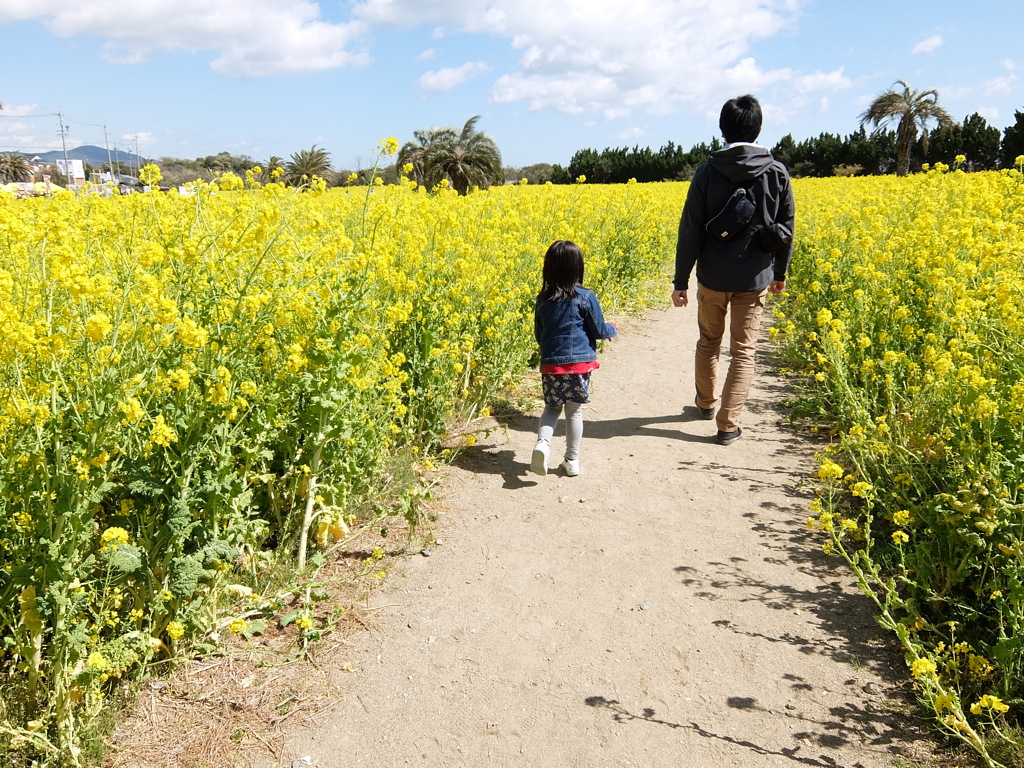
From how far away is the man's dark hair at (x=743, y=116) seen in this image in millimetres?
4191

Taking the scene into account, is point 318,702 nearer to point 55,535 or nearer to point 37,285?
point 55,535

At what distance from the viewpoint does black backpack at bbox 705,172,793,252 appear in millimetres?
4262

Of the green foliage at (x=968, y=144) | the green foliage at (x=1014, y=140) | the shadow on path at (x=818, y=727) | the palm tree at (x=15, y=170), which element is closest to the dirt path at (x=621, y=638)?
the shadow on path at (x=818, y=727)

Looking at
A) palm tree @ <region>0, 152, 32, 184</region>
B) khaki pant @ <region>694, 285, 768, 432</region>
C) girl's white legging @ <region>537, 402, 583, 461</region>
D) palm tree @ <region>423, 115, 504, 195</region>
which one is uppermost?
palm tree @ <region>0, 152, 32, 184</region>

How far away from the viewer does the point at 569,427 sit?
13.7 ft

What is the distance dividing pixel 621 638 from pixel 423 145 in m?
21.3

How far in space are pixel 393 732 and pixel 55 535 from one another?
48.0 inches

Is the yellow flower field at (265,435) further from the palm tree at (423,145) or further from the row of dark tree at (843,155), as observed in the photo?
the row of dark tree at (843,155)

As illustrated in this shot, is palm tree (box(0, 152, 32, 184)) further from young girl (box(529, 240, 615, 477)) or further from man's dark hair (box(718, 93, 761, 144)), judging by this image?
man's dark hair (box(718, 93, 761, 144))

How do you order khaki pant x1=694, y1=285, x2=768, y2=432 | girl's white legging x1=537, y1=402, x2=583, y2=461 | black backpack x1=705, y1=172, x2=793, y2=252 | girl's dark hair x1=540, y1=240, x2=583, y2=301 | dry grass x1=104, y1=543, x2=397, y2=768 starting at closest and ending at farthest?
dry grass x1=104, y1=543, x2=397, y2=768
girl's dark hair x1=540, y1=240, x2=583, y2=301
girl's white legging x1=537, y1=402, x2=583, y2=461
black backpack x1=705, y1=172, x2=793, y2=252
khaki pant x1=694, y1=285, x2=768, y2=432

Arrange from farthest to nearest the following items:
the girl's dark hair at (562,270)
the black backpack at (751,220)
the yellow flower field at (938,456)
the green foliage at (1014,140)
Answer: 1. the green foliage at (1014,140)
2. the black backpack at (751,220)
3. the girl's dark hair at (562,270)
4. the yellow flower field at (938,456)

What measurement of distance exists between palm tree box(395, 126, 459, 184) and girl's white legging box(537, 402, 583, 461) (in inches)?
695

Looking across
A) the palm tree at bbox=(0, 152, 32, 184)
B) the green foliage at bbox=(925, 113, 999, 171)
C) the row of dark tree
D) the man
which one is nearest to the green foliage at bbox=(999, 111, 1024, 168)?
the row of dark tree

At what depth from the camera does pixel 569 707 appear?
2.41 m
